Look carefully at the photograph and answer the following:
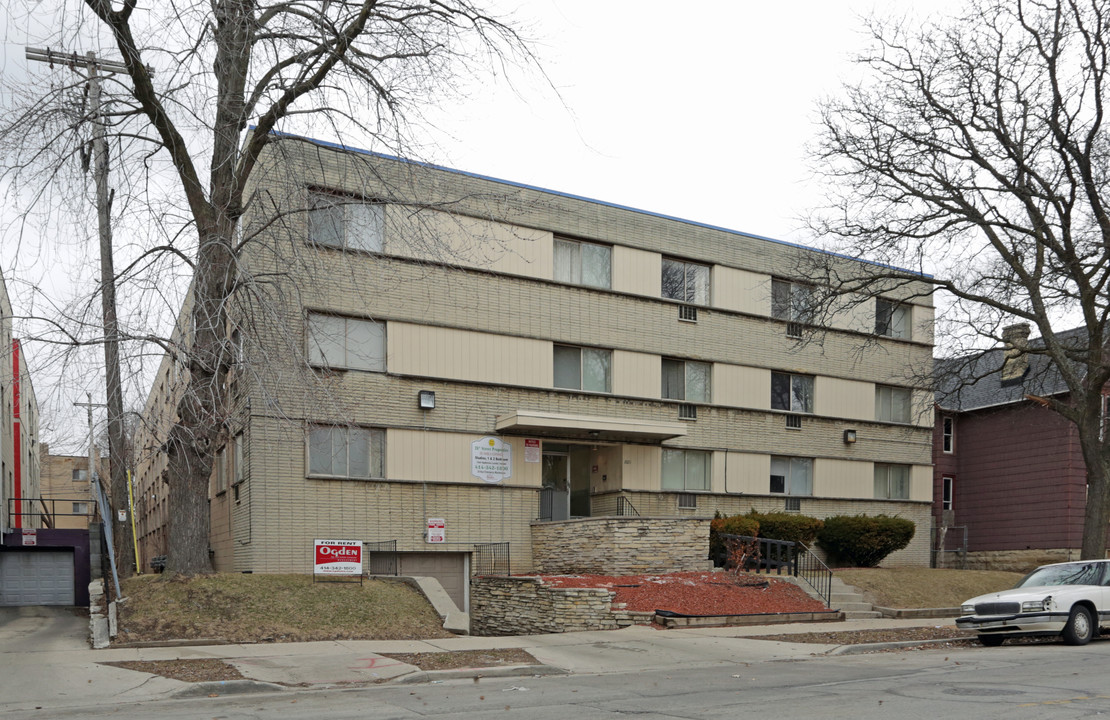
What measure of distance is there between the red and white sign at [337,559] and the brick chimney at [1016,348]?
46.8 feet

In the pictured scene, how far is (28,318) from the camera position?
519 inches

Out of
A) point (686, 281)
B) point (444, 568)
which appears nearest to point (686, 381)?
point (686, 281)

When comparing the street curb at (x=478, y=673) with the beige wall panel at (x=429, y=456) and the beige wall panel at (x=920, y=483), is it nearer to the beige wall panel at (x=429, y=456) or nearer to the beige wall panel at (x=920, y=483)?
the beige wall panel at (x=429, y=456)

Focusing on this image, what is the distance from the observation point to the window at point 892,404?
1292 inches

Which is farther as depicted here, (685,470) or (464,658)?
(685,470)

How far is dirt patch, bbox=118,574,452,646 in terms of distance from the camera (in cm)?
1500

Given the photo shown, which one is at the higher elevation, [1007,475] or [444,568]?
[1007,475]

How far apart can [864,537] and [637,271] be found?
31.5ft

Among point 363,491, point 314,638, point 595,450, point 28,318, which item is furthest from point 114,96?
point 595,450

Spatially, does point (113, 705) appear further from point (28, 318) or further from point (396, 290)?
point (396, 290)

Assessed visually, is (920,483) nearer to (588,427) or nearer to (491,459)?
(588,427)

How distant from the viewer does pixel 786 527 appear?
2625cm

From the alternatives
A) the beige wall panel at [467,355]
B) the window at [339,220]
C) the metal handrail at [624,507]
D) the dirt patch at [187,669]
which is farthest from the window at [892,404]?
the dirt patch at [187,669]

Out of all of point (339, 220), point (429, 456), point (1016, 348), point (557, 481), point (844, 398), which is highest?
point (339, 220)
